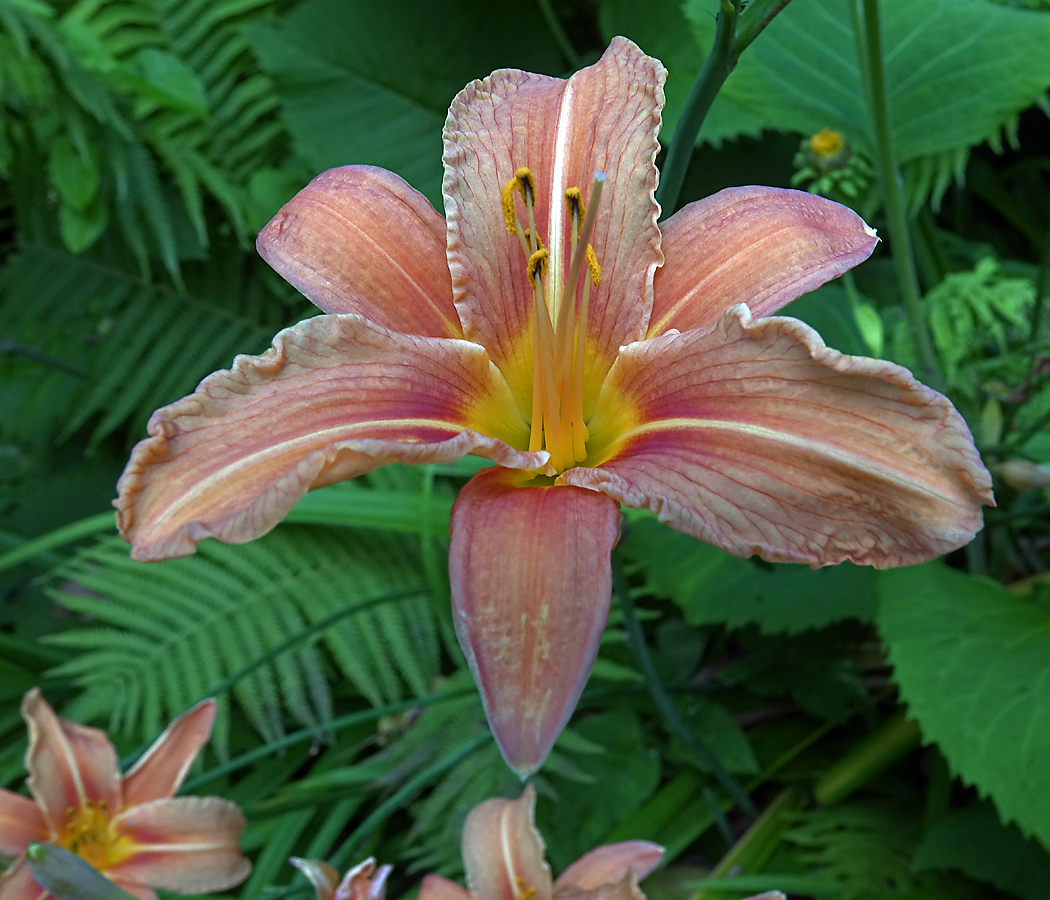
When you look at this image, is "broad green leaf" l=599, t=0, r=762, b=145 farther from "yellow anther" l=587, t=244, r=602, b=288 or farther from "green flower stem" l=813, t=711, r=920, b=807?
"green flower stem" l=813, t=711, r=920, b=807

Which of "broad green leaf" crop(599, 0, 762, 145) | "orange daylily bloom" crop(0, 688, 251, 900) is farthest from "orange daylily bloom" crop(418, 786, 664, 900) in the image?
"broad green leaf" crop(599, 0, 762, 145)

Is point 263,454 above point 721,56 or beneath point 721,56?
beneath

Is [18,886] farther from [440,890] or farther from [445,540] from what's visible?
[445,540]

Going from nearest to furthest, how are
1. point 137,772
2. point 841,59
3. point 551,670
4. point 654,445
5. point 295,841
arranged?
point 551,670
point 654,445
point 137,772
point 841,59
point 295,841

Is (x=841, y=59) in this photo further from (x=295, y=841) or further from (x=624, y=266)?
(x=295, y=841)

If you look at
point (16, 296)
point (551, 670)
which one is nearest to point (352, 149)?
point (16, 296)

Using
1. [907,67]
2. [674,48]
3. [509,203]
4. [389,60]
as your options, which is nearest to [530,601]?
[509,203]
